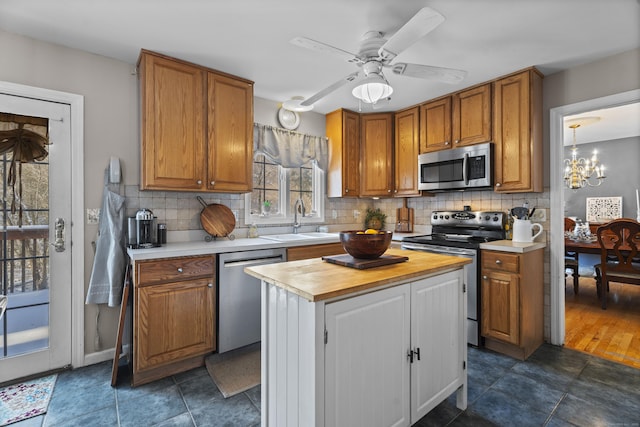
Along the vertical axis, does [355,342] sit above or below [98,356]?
above

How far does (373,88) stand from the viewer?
199cm

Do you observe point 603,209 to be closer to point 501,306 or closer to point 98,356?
point 501,306

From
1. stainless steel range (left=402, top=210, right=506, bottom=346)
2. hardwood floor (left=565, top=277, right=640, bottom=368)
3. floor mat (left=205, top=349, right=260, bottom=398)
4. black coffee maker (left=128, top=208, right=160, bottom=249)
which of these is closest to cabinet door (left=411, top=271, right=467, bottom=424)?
stainless steel range (left=402, top=210, right=506, bottom=346)

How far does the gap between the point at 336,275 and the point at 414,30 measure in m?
1.30

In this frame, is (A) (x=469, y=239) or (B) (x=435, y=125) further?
(B) (x=435, y=125)

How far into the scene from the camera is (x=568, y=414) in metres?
1.85

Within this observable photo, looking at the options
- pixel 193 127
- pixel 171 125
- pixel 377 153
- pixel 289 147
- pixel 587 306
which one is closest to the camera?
pixel 171 125

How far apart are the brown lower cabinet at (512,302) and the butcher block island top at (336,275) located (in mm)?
1030

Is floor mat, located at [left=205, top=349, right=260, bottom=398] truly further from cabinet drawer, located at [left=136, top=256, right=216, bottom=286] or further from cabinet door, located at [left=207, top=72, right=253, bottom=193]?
cabinet door, located at [left=207, top=72, right=253, bottom=193]

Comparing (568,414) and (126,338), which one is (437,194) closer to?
(568,414)

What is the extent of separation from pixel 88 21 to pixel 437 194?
3.58 m

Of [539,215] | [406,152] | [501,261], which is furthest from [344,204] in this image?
[539,215]

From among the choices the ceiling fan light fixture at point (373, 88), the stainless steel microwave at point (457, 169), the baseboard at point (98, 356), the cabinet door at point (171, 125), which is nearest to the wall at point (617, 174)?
the stainless steel microwave at point (457, 169)

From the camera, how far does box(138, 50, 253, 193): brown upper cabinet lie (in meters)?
2.39
